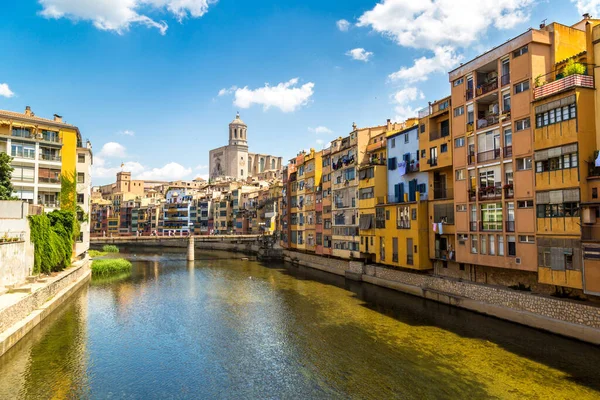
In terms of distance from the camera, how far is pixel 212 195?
132m

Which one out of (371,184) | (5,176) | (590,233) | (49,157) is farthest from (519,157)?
(49,157)

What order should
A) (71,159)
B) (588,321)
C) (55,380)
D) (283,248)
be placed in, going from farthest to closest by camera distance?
1. (283,248)
2. (71,159)
3. (588,321)
4. (55,380)

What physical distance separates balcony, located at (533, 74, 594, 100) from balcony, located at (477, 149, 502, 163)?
221 inches

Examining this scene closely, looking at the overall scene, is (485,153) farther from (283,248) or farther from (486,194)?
(283,248)

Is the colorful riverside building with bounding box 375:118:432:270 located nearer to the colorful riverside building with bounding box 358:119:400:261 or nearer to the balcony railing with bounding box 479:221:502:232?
the colorful riverside building with bounding box 358:119:400:261

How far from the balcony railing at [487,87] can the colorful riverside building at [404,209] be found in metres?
9.62

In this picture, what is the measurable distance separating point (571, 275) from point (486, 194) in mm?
9698

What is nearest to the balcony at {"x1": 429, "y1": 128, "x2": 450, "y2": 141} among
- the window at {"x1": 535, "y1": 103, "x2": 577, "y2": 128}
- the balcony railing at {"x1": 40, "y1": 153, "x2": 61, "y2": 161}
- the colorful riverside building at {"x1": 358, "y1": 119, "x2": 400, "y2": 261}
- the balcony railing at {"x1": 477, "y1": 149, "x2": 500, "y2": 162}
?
the balcony railing at {"x1": 477, "y1": 149, "x2": 500, "y2": 162}

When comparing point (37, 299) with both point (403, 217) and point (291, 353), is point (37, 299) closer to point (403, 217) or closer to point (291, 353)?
point (291, 353)

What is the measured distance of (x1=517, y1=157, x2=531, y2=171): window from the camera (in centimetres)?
3114

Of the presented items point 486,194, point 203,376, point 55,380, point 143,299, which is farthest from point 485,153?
point 143,299

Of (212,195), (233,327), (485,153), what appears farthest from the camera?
(212,195)

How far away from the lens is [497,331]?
29547 millimetres

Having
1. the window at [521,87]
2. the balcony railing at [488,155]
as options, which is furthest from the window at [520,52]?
the balcony railing at [488,155]
